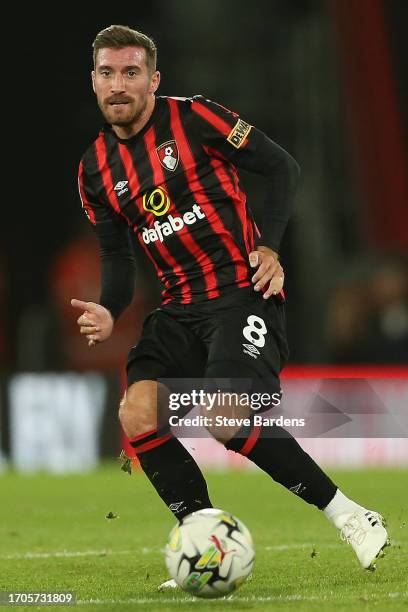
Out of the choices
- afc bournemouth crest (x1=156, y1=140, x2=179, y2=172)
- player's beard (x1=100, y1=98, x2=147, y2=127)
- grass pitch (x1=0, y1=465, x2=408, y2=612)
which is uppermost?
player's beard (x1=100, y1=98, x2=147, y2=127)

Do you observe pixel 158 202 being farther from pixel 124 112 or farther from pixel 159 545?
pixel 159 545

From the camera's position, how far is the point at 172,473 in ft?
16.0

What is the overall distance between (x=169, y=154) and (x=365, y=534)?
1.59 metres

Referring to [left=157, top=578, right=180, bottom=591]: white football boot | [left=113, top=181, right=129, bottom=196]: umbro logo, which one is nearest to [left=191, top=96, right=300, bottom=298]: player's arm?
[left=113, top=181, right=129, bottom=196]: umbro logo

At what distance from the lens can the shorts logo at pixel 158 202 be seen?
5.00 metres

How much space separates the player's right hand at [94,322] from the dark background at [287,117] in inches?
269

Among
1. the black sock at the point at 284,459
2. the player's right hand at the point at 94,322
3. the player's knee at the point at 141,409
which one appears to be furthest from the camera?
the player's right hand at the point at 94,322

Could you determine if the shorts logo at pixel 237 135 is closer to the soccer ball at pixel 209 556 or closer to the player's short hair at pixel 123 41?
the player's short hair at pixel 123 41

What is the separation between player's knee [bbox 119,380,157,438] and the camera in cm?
482

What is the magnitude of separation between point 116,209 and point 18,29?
34.1 feet

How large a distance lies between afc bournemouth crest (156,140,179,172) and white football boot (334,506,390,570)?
146cm

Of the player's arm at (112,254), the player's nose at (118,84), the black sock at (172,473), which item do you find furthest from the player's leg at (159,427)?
the player's nose at (118,84)

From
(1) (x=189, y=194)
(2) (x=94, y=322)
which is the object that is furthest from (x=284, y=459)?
(1) (x=189, y=194)

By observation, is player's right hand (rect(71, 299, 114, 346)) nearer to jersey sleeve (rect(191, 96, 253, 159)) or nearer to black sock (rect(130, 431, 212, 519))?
black sock (rect(130, 431, 212, 519))
